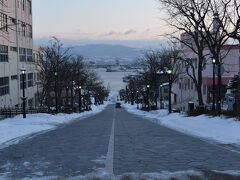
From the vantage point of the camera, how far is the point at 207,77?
56531 millimetres

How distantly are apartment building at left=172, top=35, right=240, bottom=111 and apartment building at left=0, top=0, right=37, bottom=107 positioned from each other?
2557cm

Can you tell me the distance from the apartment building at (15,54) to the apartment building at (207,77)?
2557 cm

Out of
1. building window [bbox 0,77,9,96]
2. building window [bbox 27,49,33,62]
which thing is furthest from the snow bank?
building window [bbox 27,49,33,62]

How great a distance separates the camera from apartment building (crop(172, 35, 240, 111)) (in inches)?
2172

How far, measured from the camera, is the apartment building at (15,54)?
50.9m

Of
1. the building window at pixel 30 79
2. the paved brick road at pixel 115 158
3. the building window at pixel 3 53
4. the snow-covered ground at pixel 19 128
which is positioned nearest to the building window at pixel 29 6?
the building window at pixel 30 79

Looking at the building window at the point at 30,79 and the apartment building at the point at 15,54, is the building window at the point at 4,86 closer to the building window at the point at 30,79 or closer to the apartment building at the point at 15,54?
the apartment building at the point at 15,54

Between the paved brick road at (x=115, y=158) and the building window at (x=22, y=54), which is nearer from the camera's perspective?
the paved brick road at (x=115, y=158)

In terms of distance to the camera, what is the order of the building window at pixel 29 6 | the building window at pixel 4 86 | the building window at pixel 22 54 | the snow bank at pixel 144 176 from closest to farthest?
the snow bank at pixel 144 176 → the building window at pixel 4 86 → the building window at pixel 22 54 → the building window at pixel 29 6

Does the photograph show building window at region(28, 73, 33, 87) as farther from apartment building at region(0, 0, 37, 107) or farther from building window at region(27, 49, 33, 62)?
building window at region(27, 49, 33, 62)

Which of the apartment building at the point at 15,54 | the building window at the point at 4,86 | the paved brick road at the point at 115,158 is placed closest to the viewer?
the paved brick road at the point at 115,158

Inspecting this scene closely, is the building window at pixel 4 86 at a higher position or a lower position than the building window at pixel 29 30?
lower

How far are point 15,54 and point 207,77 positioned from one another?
2969 centimetres

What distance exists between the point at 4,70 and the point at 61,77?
8.63 metres
